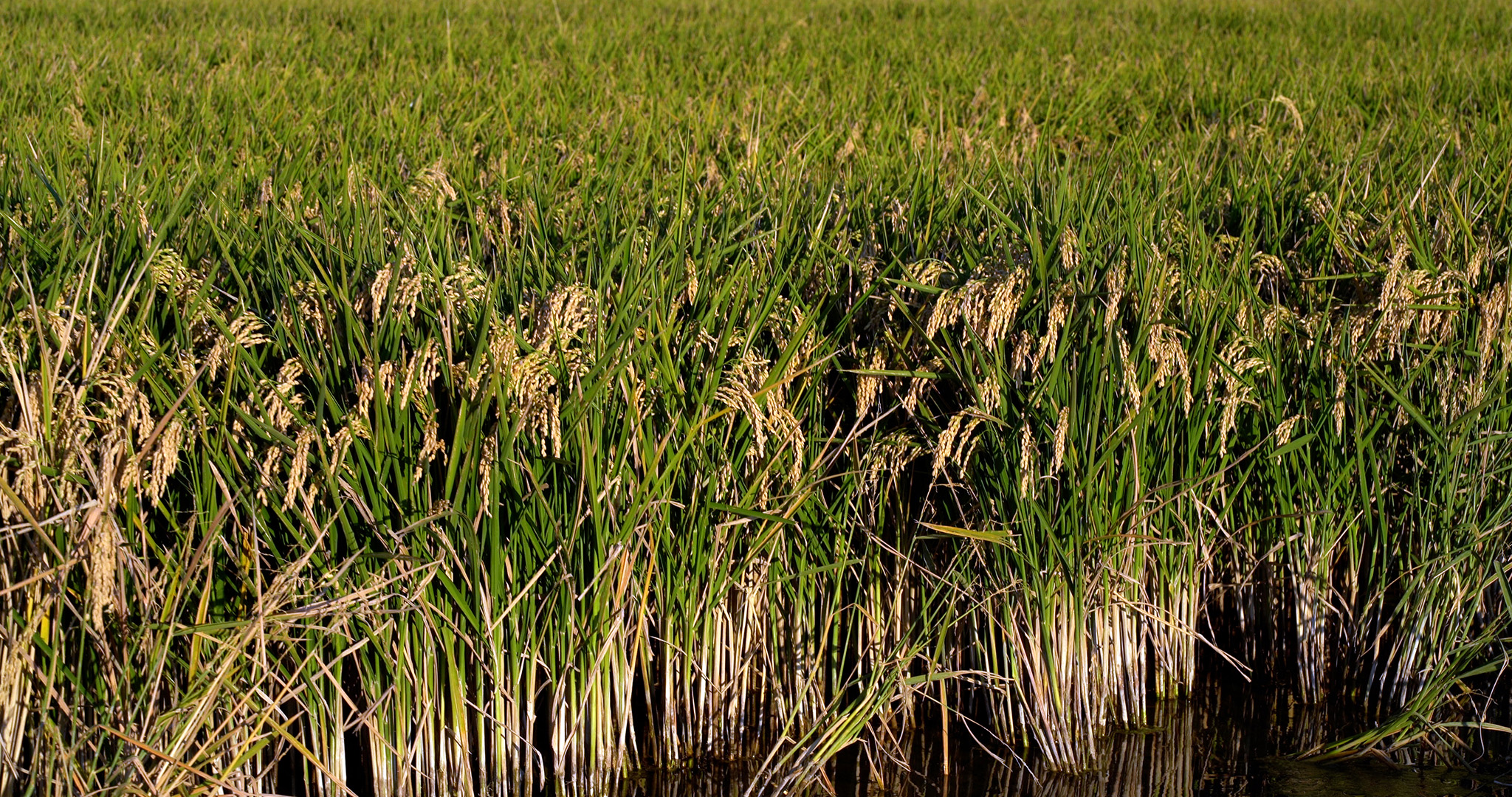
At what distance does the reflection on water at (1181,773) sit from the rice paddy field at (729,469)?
0.04 metres

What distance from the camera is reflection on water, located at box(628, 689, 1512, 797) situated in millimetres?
2166

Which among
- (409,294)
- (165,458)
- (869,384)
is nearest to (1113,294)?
(869,384)

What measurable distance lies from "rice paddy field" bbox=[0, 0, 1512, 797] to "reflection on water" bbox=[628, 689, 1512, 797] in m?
0.04

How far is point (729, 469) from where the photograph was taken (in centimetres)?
197

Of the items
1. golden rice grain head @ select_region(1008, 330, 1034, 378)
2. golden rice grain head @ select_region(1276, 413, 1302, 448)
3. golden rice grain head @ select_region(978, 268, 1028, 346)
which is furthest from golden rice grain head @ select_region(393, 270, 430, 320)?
golden rice grain head @ select_region(1276, 413, 1302, 448)

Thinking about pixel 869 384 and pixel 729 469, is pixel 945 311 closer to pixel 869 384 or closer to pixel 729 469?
pixel 869 384

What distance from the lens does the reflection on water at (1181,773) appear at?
2.17 m

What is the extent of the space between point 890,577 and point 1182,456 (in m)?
0.56

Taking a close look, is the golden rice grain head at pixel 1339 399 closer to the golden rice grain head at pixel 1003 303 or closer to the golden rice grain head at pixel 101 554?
the golden rice grain head at pixel 1003 303

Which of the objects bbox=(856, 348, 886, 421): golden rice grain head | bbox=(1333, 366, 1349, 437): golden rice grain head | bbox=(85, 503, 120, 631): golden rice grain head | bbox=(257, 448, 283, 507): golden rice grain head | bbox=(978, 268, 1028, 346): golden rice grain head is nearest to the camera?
bbox=(85, 503, 120, 631): golden rice grain head

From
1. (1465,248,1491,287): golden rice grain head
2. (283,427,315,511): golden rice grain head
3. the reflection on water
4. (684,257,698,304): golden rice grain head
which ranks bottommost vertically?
the reflection on water

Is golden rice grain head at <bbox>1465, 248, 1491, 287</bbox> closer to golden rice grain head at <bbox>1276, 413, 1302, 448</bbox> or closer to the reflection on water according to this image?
golden rice grain head at <bbox>1276, 413, 1302, 448</bbox>

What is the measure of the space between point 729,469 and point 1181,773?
105 cm

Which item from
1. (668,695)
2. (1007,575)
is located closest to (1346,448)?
(1007,575)
